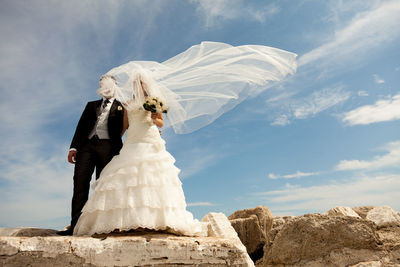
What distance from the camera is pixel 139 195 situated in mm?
4562

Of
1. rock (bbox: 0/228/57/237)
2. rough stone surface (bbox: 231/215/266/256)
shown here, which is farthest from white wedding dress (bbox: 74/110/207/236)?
rough stone surface (bbox: 231/215/266/256)

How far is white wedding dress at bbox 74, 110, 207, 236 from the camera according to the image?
14.7ft

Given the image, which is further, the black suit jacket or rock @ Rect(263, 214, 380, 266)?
the black suit jacket

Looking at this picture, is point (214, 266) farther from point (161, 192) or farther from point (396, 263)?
point (396, 263)

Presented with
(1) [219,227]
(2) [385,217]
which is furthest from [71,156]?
(2) [385,217]

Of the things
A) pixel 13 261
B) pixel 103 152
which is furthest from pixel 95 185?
pixel 13 261

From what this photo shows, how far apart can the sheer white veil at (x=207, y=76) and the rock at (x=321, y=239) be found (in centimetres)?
252

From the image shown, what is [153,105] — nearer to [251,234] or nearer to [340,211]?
[251,234]

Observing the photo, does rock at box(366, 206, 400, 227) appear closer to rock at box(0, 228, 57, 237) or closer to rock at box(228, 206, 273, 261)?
rock at box(228, 206, 273, 261)

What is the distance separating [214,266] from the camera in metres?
4.19

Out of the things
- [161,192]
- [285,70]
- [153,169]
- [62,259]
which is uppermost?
[285,70]

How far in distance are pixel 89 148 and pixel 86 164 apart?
0.95ft

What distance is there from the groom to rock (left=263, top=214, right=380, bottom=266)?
11.3ft

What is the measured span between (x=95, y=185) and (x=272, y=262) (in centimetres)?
338
